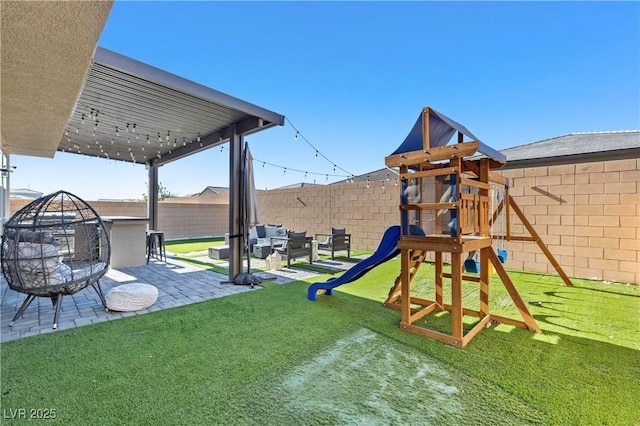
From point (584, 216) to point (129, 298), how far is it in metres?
7.60

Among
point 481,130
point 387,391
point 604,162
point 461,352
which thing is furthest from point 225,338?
point 481,130

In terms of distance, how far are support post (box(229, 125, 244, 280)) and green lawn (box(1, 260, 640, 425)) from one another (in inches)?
61.6

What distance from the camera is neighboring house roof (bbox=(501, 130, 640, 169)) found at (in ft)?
18.0

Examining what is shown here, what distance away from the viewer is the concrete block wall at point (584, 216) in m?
5.06

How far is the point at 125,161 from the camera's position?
907 centimetres

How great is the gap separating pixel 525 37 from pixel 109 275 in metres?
9.91

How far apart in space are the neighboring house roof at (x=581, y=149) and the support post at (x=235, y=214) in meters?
5.80

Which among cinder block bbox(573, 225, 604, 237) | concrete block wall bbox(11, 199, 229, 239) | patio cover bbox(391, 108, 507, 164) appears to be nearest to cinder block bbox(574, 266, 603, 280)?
cinder block bbox(573, 225, 604, 237)

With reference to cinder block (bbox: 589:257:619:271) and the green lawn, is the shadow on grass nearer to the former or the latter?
the green lawn

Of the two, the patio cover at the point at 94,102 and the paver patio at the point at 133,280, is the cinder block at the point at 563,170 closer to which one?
the paver patio at the point at 133,280

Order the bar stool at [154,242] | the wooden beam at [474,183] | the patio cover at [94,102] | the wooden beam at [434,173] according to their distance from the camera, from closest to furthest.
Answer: the patio cover at [94,102], the wooden beam at [434,173], the wooden beam at [474,183], the bar stool at [154,242]

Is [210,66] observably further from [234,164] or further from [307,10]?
[234,164]
